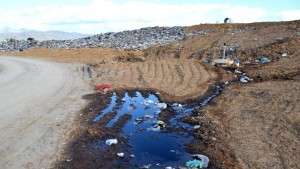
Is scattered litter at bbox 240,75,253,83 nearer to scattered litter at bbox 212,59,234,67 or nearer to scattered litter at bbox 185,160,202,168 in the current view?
scattered litter at bbox 212,59,234,67

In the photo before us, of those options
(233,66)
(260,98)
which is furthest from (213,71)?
(260,98)

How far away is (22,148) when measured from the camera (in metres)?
7.73

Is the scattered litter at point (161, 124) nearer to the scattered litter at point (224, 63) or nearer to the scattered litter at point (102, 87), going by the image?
the scattered litter at point (102, 87)

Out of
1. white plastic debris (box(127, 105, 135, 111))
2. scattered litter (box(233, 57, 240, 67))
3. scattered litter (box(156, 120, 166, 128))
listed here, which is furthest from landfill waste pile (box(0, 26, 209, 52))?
scattered litter (box(156, 120, 166, 128))

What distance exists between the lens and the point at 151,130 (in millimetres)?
9164

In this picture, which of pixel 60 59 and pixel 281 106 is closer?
pixel 281 106

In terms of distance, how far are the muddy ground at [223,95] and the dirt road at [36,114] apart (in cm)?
43

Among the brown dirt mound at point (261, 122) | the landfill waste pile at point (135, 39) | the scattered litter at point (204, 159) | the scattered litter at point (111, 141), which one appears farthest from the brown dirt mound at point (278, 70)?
the landfill waste pile at point (135, 39)

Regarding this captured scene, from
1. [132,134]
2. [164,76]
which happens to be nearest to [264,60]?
[164,76]

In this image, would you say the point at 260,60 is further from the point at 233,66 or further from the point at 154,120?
the point at 154,120

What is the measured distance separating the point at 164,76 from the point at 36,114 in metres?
6.71

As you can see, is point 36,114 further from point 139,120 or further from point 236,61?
point 236,61

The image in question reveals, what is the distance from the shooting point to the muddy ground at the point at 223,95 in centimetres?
740

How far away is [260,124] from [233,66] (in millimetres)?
8892
